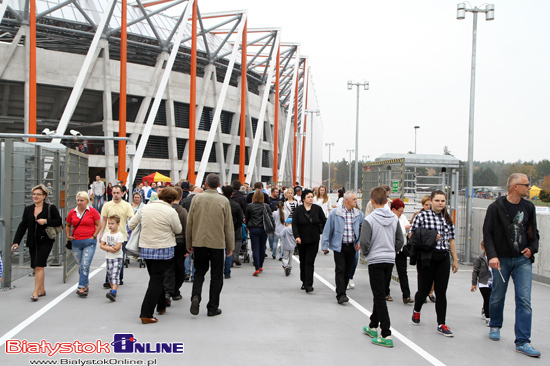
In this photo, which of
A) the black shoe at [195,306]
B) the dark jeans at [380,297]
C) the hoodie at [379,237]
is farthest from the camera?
the black shoe at [195,306]

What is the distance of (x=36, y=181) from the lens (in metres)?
9.86

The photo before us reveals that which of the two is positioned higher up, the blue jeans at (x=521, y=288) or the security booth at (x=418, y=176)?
the security booth at (x=418, y=176)

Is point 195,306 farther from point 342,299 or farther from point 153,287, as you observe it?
point 342,299

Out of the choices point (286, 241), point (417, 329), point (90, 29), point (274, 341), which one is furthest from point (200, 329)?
point (90, 29)

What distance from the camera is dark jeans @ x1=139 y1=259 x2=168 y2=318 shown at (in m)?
6.20

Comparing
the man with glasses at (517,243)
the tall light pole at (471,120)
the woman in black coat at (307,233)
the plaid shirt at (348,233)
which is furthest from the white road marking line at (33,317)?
the tall light pole at (471,120)

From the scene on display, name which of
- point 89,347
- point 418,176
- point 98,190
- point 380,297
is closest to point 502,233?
point 380,297

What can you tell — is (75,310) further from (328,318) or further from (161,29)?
(161,29)

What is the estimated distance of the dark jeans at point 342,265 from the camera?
764 cm

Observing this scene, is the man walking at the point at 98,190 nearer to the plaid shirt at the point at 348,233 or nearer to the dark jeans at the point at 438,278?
the plaid shirt at the point at 348,233

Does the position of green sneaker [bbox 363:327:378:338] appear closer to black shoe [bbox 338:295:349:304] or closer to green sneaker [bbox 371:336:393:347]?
green sneaker [bbox 371:336:393:347]

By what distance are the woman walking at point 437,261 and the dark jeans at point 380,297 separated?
631 millimetres

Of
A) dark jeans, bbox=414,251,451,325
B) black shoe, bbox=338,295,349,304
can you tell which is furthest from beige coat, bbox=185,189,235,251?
dark jeans, bbox=414,251,451,325

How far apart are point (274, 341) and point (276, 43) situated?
127ft
